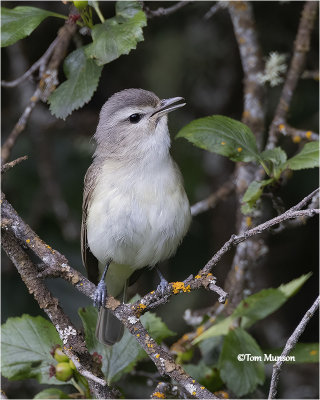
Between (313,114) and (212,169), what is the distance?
1017mm

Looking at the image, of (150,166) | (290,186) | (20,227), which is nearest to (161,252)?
(150,166)

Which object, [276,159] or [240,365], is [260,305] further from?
[276,159]

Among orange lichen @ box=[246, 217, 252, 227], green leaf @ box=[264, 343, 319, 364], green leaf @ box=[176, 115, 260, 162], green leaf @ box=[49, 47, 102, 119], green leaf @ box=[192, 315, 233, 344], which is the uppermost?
green leaf @ box=[49, 47, 102, 119]

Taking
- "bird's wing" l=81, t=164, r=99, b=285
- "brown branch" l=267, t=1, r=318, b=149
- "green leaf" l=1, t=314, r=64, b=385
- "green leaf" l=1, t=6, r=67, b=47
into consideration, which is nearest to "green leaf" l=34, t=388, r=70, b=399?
"green leaf" l=1, t=314, r=64, b=385

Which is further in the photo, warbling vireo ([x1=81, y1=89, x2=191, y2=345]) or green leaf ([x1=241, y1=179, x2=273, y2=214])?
warbling vireo ([x1=81, y1=89, x2=191, y2=345])

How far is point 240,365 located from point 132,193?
3.73 feet

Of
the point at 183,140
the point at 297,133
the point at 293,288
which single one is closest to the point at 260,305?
the point at 293,288

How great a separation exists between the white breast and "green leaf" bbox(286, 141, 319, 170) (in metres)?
0.69

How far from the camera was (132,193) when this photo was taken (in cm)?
348

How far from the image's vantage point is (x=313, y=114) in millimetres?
5098

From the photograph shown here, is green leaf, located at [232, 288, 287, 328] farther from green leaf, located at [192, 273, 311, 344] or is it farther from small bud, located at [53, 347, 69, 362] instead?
small bud, located at [53, 347, 69, 362]

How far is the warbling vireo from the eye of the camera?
3482mm

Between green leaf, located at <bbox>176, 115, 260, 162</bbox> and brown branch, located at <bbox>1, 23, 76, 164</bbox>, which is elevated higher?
brown branch, located at <bbox>1, 23, 76, 164</bbox>

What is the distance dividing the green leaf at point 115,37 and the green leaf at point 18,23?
0.34 m
